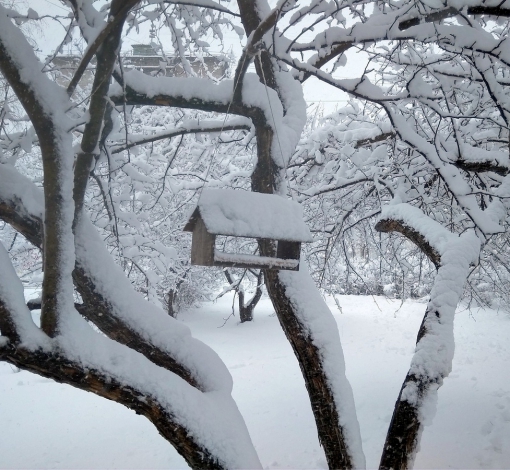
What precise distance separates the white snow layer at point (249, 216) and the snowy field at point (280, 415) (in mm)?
3283

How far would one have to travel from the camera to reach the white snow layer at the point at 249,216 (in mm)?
2279

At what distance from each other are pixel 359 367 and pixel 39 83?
812 centimetres

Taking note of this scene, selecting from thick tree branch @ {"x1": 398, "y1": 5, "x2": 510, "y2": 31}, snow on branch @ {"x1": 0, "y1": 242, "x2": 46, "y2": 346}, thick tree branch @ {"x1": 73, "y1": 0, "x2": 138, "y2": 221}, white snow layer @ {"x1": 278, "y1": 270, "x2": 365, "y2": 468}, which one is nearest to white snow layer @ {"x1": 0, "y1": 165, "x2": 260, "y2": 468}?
snow on branch @ {"x1": 0, "y1": 242, "x2": 46, "y2": 346}

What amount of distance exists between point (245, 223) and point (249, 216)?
5 centimetres

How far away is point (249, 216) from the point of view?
2330 millimetres

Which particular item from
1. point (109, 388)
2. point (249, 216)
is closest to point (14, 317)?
point (109, 388)

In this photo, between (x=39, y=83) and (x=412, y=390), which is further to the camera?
(x=412, y=390)

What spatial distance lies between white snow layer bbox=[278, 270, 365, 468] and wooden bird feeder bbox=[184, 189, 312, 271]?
0.41m

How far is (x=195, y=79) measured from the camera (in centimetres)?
277

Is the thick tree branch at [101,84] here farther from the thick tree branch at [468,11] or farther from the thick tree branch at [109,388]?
the thick tree branch at [468,11]

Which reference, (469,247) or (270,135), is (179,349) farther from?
(469,247)

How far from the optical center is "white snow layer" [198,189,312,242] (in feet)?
7.48

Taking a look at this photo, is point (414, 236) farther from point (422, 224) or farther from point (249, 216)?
point (249, 216)

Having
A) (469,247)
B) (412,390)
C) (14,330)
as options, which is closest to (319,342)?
(412,390)
